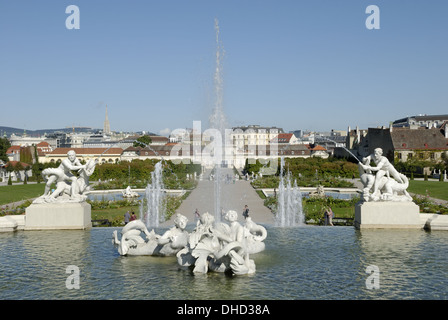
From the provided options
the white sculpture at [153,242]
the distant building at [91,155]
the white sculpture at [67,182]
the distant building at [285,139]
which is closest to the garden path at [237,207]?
the white sculpture at [67,182]

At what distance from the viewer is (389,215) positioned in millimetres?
17828

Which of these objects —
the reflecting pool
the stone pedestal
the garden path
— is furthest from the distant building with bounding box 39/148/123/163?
the reflecting pool

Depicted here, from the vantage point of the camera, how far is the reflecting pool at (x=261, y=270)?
10.8 meters

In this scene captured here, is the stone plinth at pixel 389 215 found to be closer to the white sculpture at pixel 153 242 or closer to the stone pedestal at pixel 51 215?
the white sculpture at pixel 153 242

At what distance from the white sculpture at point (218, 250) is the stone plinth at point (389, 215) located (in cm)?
746

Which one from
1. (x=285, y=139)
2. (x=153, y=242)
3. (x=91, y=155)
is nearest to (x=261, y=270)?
(x=153, y=242)

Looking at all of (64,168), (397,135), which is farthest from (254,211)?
(397,135)

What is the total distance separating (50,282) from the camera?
11625 mm

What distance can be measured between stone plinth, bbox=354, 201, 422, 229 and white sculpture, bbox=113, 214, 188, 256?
320 inches

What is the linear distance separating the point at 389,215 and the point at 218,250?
876 cm

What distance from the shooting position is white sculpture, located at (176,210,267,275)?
11.8 m

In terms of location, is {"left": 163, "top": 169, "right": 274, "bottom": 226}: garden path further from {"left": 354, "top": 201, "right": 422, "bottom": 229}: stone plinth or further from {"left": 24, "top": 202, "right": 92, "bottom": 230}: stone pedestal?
{"left": 354, "top": 201, "right": 422, "bottom": 229}: stone plinth

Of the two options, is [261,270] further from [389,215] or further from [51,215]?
[51,215]
